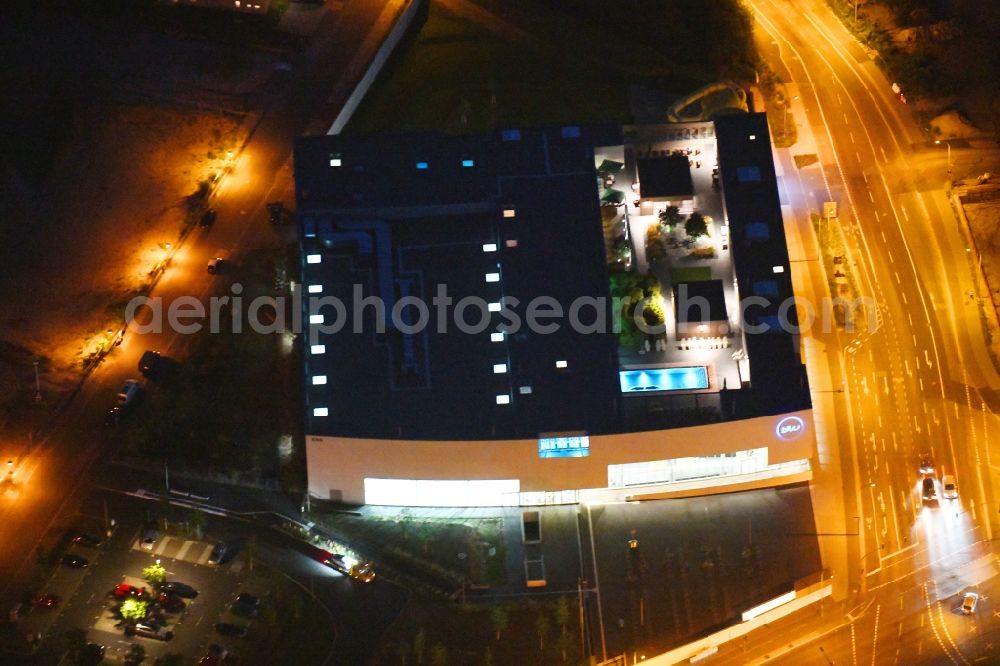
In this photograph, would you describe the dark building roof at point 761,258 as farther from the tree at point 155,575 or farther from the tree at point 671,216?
the tree at point 155,575

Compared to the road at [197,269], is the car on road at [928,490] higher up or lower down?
lower down

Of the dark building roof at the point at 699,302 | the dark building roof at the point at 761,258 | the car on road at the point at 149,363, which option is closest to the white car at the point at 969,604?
the dark building roof at the point at 761,258

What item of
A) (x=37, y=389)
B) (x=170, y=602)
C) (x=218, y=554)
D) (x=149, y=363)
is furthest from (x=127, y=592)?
(x=37, y=389)

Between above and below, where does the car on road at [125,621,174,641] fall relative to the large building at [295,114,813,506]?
below

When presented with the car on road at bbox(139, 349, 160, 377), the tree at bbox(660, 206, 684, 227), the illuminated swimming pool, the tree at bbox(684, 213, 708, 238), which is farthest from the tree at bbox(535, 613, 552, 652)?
the car on road at bbox(139, 349, 160, 377)

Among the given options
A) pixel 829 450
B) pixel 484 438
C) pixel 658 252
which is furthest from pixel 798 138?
pixel 484 438

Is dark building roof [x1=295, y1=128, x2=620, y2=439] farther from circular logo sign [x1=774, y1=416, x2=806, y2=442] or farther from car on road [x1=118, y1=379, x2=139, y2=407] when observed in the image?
car on road [x1=118, y1=379, x2=139, y2=407]

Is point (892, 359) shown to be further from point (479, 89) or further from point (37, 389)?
point (37, 389)
